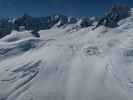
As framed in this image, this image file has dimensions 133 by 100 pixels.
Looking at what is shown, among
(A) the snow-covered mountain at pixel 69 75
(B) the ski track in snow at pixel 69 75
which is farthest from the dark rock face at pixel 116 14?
(B) the ski track in snow at pixel 69 75

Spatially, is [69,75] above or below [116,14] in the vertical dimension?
below

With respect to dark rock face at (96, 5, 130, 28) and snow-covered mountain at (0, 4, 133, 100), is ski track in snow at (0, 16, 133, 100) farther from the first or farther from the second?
dark rock face at (96, 5, 130, 28)

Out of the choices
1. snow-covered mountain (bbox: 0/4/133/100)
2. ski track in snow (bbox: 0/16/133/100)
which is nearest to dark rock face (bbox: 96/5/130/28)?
snow-covered mountain (bbox: 0/4/133/100)

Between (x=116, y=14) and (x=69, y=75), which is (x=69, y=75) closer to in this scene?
(x=69, y=75)

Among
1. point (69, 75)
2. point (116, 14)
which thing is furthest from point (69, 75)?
point (116, 14)

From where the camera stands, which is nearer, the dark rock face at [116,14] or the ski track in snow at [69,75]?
the ski track in snow at [69,75]

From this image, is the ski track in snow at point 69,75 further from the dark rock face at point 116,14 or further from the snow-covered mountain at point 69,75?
the dark rock face at point 116,14

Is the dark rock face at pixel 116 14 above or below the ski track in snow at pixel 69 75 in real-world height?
above

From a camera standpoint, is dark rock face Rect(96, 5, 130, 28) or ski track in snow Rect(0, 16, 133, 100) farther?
dark rock face Rect(96, 5, 130, 28)

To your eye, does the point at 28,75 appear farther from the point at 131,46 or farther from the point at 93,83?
the point at 131,46

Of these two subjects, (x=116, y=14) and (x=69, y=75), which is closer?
(x=69, y=75)

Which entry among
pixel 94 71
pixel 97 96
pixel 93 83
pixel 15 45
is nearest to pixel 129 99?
pixel 97 96

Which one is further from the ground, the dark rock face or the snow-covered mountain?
the dark rock face

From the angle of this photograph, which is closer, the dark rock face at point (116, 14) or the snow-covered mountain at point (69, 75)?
the snow-covered mountain at point (69, 75)
